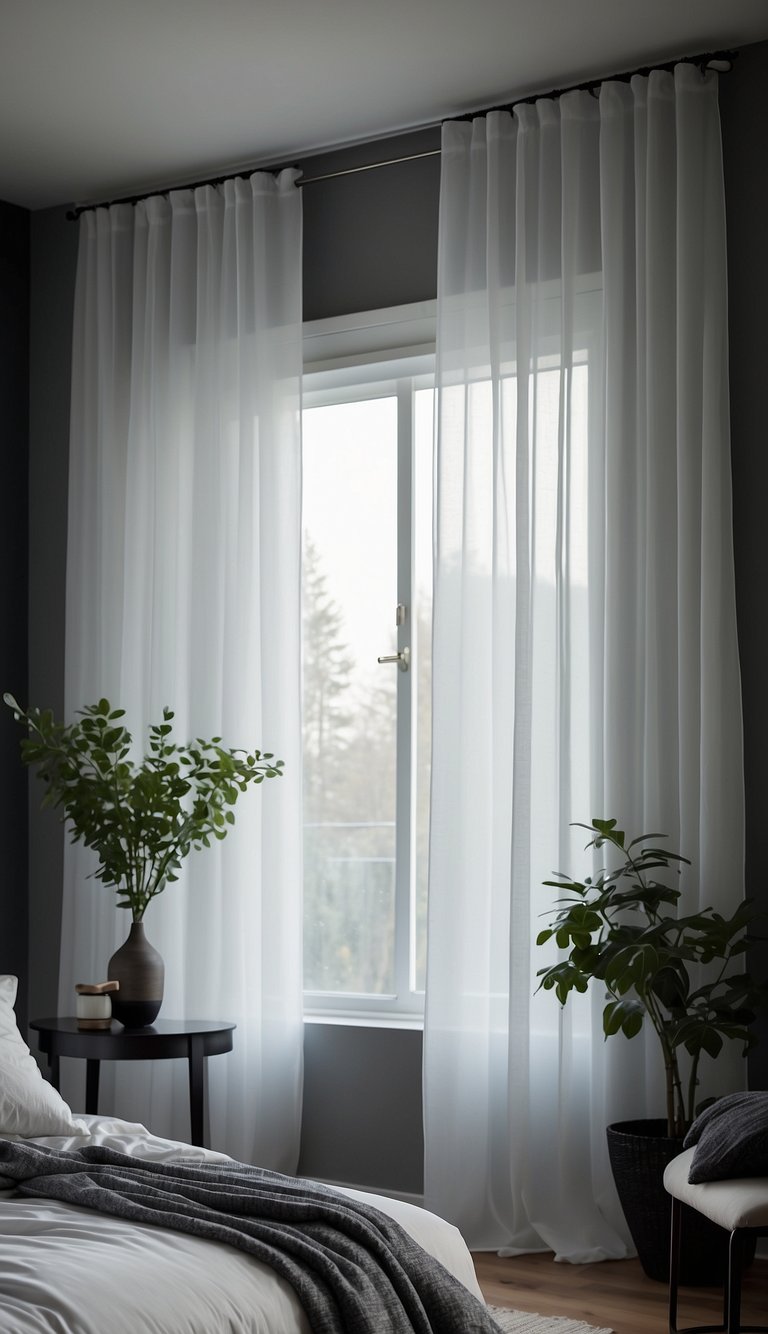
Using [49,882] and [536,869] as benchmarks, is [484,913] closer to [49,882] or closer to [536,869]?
[536,869]

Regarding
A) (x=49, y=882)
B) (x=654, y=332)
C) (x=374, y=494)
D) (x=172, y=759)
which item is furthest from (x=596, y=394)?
(x=49, y=882)

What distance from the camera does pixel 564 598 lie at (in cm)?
390

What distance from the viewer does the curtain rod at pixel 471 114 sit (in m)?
3.79

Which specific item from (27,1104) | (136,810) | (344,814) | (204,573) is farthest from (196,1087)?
(204,573)

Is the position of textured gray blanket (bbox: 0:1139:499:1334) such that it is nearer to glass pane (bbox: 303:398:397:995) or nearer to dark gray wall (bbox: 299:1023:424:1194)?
dark gray wall (bbox: 299:1023:424:1194)

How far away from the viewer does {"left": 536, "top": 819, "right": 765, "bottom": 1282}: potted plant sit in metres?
3.36

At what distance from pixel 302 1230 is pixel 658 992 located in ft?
4.48

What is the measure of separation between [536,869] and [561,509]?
96 centimetres

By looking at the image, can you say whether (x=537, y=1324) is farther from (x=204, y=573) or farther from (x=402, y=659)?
(x=204, y=573)

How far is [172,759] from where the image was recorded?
14.9 ft

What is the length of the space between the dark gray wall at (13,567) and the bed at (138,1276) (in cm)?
242

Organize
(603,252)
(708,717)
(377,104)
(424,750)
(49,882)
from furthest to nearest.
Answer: (49,882), (424,750), (377,104), (603,252), (708,717)

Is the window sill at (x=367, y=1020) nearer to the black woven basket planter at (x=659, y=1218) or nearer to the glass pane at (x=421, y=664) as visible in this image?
the glass pane at (x=421, y=664)

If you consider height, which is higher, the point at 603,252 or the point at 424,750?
the point at 603,252
